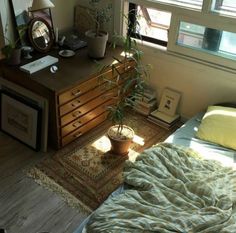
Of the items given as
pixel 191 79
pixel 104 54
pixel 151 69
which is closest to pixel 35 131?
pixel 104 54

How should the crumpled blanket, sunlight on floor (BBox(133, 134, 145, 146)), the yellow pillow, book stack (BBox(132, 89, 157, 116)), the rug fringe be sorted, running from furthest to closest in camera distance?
book stack (BBox(132, 89, 157, 116)) → sunlight on floor (BBox(133, 134, 145, 146)) → the yellow pillow → the rug fringe → the crumpled blanket

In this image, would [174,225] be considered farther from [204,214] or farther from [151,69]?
[151,69]

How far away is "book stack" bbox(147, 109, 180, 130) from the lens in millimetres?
2811

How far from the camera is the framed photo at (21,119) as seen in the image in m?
2.42

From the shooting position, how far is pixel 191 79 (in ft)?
8.78

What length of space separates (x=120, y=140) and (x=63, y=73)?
0.68m

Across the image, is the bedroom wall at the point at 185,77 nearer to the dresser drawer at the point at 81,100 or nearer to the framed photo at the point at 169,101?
the framed photo at the point at 169,101

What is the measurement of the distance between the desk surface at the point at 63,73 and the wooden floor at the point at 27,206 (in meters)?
0.61

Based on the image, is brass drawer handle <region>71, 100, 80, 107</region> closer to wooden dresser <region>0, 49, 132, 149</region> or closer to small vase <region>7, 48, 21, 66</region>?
wooden dresser <region>0, 49, 132, 149</region>

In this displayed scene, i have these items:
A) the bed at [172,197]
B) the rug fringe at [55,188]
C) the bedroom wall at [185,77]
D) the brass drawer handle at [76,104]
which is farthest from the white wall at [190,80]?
the rug fringe at [55,188]

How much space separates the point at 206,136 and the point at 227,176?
479 millimetres

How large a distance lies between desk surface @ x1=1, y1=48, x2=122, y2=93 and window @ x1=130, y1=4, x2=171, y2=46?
397 mm

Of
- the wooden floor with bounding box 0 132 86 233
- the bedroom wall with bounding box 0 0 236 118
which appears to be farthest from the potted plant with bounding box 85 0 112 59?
the wooden floor with bounding box 0 132 86 233

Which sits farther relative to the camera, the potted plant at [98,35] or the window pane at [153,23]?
the window pane at [153,23]
